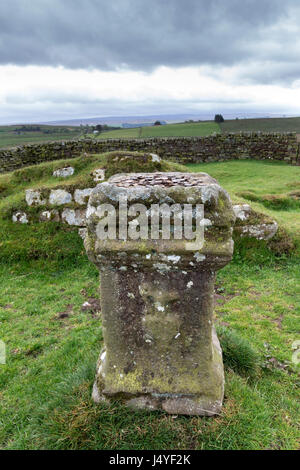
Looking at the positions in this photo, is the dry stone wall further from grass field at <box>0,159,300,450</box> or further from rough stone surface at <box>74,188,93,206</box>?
grass field at <box>0,159,300,450</box>

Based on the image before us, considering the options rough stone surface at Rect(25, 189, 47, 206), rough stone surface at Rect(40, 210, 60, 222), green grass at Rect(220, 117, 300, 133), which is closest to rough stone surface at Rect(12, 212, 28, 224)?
rough stone surface at Rect(25, 189, 47, 206)

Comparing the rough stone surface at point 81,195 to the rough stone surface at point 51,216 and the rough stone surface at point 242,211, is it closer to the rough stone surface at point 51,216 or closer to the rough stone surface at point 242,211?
the rough stone surface at point 51,216

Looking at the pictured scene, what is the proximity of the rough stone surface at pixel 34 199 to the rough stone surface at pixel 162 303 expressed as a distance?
5.48 m

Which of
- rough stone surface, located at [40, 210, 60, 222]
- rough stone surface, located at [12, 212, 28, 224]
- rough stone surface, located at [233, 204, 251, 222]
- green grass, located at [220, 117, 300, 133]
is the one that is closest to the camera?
rough stone surface, located at [233, 204, 251, 222]

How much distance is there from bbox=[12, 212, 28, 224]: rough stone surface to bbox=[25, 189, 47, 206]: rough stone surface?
1.15 feet

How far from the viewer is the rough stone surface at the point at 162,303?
105 inches

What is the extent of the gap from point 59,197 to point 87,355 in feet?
16.2

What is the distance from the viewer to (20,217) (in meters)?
8.06

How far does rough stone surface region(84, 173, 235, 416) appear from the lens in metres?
2.67

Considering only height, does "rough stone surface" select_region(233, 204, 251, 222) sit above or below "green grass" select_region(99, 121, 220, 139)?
below

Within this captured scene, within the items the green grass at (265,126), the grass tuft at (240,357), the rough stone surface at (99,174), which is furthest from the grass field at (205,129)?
the grass tuft at (240,357)
